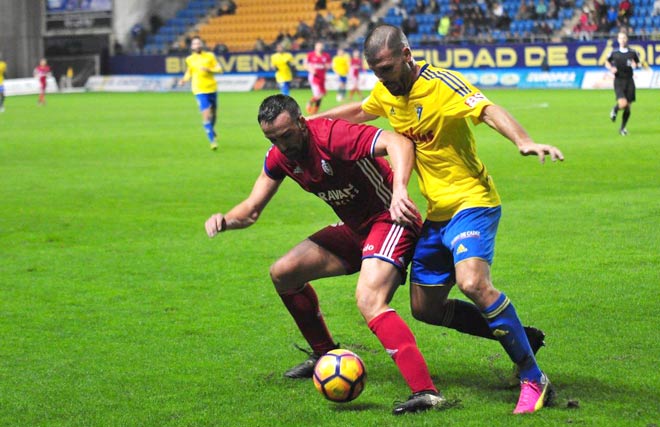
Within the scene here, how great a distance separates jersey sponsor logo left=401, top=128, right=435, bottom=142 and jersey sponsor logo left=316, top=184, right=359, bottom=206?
45 cm

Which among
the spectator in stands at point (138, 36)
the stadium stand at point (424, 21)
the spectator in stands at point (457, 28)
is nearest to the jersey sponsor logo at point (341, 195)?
the stadium stand at point (424, 21)

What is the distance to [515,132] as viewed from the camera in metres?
5.59

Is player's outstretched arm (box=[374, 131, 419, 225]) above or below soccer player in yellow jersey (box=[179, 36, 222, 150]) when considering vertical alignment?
above

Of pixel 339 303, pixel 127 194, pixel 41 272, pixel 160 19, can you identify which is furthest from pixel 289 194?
pixel 160 19

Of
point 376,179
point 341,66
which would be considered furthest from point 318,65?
point 376,179

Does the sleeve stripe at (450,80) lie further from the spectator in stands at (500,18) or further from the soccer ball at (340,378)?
the spectator in stands at (500,18)

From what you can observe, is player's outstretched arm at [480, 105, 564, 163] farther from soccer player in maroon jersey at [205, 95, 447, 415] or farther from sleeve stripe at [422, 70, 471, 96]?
soccer player in maroon jersey at [205, 95, 447, 415]

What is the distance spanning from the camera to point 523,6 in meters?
44.8

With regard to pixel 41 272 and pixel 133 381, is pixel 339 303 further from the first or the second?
pixel 41 272

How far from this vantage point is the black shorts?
23.1m

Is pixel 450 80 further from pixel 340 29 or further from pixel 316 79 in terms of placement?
pixel 340 29

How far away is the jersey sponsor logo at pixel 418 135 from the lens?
19.8ft

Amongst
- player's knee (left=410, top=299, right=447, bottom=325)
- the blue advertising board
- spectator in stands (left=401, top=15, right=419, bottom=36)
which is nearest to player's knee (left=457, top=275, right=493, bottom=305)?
player's knee (left=410, top=299, right=447, bottom=325)

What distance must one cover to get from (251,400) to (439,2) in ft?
147
